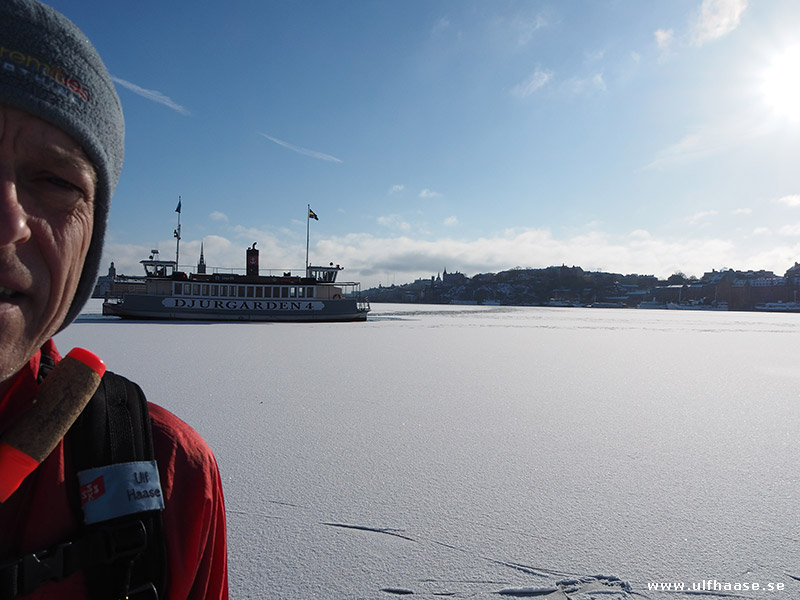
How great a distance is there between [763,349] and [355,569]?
59.0 ft

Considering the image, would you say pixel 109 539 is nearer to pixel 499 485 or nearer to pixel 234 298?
pixel 499 485

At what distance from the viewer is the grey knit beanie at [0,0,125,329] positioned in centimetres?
90

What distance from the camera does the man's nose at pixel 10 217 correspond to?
800 millimetres

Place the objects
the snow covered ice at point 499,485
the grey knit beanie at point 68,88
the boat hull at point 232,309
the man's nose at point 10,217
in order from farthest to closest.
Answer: the boat hull at point 232,309 → the snow covered ice at point 499,485 → the grey knit beanie at point 68,88 → the man's nose at point 10,217

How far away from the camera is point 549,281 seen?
557ft

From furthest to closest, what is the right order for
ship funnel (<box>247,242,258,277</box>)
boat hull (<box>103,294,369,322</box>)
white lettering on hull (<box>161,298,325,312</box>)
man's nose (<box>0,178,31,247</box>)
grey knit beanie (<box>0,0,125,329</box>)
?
ship funnel (<box>247,242,258,277</box>), white lettering on hull (<box>161,298,325,312</box>), boat hull (<box>103,294,369,322</box>), grey knit beanie (<box>0,0,125,329</box>), man's nose (<box>0,178,31,247</box>)

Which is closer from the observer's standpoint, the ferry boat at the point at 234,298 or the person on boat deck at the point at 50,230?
the person on boat deck at the point at 50,230

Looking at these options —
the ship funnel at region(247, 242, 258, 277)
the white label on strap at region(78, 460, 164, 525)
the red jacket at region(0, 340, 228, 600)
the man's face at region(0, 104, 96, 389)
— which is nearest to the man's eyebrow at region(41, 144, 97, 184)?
the man's face at region(0, 104, 96, 389)

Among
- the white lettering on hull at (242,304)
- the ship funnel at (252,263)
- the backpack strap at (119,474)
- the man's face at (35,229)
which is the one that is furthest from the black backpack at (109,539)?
the ship funnel at (252,263)

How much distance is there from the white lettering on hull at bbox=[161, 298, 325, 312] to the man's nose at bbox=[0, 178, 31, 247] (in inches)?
1180

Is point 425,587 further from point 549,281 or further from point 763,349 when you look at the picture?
point 549,281

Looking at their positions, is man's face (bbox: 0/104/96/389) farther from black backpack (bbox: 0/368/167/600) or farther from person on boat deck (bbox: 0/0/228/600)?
black backpack (bbox: 0/368/167/600)

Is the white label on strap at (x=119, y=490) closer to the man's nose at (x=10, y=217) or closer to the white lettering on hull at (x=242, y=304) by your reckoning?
the man's nose at (x=10, y=217)

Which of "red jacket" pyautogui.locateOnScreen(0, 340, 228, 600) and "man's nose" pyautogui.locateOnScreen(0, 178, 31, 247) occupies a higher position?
"man's nose" pyautogui.locateOnScreen(0, 178, 31, 247)
